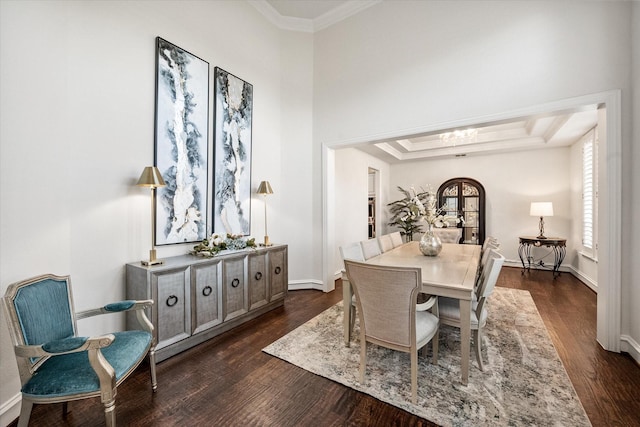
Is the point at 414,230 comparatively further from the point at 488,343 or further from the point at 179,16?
the point at 179,16

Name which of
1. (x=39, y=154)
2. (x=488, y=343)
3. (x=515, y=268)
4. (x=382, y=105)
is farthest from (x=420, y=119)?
(x=515, y=268)

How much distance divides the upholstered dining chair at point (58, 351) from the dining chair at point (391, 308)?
1488 millimetres

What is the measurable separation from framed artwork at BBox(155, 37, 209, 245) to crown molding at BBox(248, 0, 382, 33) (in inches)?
66.7

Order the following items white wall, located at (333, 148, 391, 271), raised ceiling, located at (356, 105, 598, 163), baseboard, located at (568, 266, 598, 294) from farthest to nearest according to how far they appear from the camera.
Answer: white wall, located at (333, 148, 391, 271), raised ceiling, located at (356, 105, 598, 163), baseboard, located at (568, 266, 598, 294)

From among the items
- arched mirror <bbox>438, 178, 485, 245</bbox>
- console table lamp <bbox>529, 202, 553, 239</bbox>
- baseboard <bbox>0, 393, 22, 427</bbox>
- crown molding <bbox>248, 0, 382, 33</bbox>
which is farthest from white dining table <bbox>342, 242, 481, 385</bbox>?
crown molding <bbox>248, 0, 382, 33</bbox>

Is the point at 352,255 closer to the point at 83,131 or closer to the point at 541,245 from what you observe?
the point at 83,131

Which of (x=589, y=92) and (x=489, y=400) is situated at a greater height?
(x=589, y=92)

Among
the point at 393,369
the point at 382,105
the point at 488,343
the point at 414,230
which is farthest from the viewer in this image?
the point at 414,230

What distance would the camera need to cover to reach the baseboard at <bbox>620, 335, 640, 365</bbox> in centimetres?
225

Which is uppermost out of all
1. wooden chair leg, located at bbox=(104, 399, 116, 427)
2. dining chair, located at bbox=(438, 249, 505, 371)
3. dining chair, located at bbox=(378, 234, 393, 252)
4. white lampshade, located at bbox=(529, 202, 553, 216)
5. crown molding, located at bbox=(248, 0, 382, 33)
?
crown molding, located at bbox=(248, 0, 382, 33)

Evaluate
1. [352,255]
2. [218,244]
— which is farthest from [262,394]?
[218,244]

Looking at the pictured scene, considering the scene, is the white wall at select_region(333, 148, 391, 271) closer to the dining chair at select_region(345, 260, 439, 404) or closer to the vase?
the vase

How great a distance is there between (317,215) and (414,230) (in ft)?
11.9

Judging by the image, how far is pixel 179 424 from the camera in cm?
→ 161
